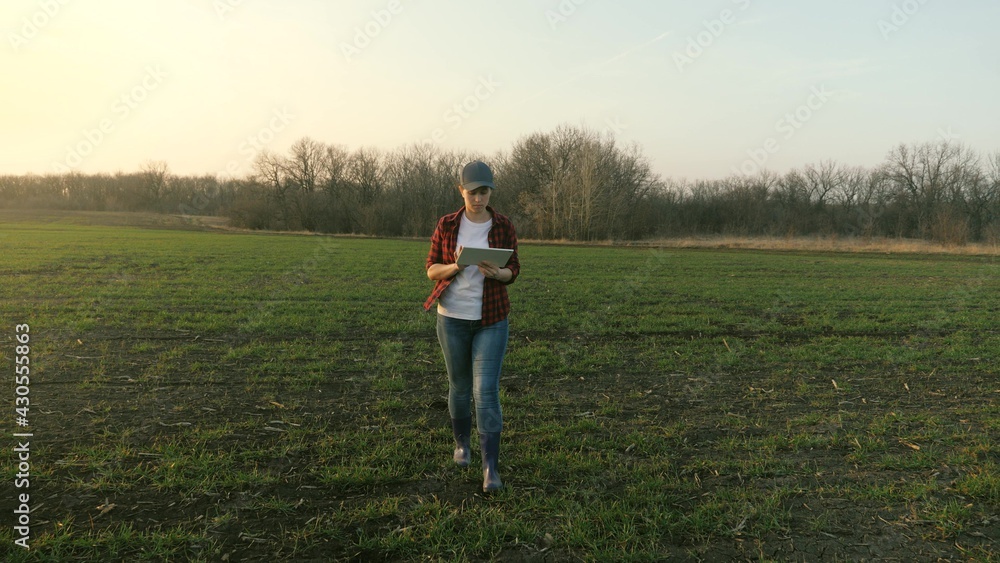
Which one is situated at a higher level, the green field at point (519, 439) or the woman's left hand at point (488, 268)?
the woman's left hand at point (488, 268)

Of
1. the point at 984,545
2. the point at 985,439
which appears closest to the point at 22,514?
the point at 984,545

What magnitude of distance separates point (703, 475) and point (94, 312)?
10490 millimetres

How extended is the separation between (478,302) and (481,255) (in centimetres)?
39

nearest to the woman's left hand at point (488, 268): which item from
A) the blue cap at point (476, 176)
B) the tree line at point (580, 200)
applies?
the blue cap at point (476, 176)

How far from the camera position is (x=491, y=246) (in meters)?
3.87

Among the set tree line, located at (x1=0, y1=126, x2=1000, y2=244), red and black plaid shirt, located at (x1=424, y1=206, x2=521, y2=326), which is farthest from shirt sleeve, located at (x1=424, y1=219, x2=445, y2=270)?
tree line, located at (x1=0, y1=126, x2=1000, y2=244)

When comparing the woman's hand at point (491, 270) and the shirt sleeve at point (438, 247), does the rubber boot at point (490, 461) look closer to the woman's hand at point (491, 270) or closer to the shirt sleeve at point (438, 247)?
the woman's hand at point (491, 270)

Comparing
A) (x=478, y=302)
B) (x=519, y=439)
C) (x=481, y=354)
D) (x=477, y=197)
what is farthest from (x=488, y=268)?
(x=519, y=439)

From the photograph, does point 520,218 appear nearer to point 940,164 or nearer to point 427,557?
point 940,164

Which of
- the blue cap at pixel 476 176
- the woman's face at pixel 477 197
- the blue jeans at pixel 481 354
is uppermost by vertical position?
the blue cap at pixel 476 176

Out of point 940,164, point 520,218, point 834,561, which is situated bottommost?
point 834,561

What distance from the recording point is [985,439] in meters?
4.85

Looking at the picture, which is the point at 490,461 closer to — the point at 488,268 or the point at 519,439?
the point at 519,439

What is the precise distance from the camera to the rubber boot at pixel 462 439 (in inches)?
165
